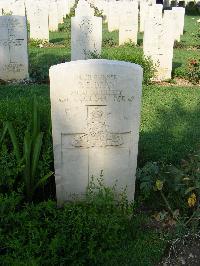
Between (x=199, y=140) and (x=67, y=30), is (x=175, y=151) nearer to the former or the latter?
(x=199, y=140)

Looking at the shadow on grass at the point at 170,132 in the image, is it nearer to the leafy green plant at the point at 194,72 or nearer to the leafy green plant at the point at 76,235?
the leafy green plant at the point at 76,235

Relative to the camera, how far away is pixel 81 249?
302cm

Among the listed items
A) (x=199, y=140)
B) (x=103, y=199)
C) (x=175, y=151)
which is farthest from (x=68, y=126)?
(x=199, y=140)

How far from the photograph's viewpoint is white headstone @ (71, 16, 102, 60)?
26.8ft

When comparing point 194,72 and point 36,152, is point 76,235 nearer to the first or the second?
point 36,152

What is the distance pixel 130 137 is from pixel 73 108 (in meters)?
0.52

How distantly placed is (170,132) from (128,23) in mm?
7168

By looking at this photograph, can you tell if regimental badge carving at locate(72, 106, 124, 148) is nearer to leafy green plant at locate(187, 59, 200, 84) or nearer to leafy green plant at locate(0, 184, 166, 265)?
leafy green plant at locate(0, 184, 166, 265)

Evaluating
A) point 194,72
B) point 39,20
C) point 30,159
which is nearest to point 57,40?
point 39,20

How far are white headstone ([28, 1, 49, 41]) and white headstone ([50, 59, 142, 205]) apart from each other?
28.4ft

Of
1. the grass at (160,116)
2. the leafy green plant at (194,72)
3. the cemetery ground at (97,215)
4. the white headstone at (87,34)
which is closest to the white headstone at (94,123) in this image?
the cemetery ground at (97,215)

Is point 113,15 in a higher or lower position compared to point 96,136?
higher

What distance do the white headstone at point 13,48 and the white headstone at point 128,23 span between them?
14.6 feet

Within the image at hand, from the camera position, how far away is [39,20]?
11.7m
